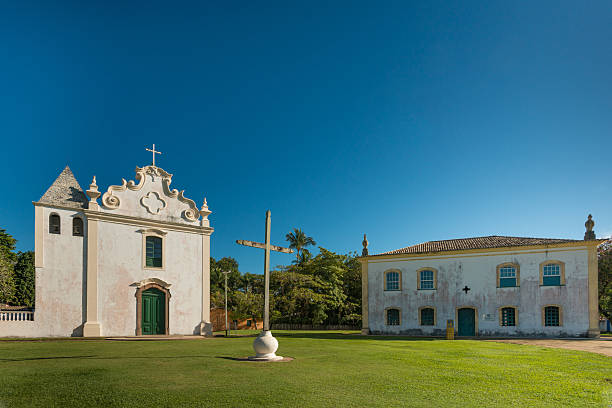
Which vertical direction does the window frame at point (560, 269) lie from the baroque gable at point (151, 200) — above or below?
below

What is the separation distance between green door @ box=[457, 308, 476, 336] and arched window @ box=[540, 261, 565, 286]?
438 centimetres

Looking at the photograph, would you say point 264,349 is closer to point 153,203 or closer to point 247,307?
point 153,203

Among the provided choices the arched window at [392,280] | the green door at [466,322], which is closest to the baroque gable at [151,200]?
the arched window at [392,280]

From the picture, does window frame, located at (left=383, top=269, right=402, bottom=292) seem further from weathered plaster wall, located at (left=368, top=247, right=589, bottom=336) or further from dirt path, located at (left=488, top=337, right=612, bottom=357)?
dirt path, located at (left=488, top=337, right=612, bottom=357)

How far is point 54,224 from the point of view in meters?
22.3

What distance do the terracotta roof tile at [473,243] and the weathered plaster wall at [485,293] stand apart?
20.4 inches

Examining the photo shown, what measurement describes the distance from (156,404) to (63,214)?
18.9 m

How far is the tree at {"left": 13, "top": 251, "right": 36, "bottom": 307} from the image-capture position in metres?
43.4

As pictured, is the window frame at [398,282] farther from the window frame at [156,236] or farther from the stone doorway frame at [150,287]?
the window frame at [156,236]

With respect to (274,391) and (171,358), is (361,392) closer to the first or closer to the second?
(274,391)

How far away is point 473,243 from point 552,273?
4.88 metres

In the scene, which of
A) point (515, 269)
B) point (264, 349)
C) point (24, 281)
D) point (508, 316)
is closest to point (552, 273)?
point (515, 269)

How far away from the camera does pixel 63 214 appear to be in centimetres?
2262

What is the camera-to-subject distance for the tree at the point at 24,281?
43438mm
